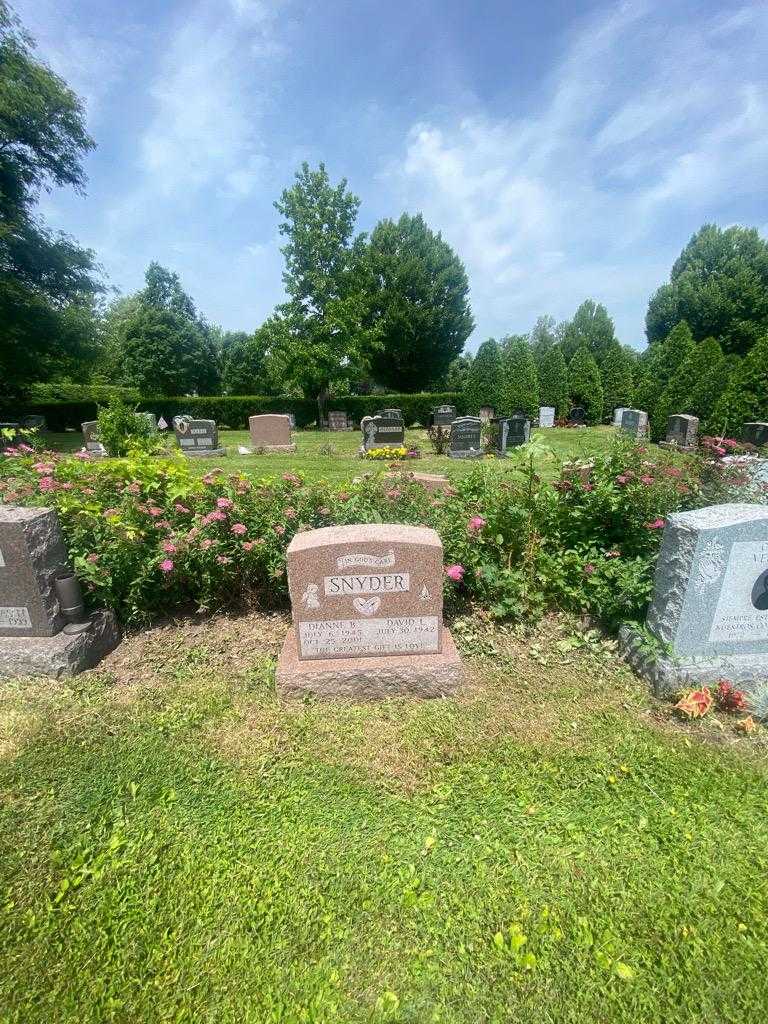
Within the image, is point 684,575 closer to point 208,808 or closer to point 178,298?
point 208,808

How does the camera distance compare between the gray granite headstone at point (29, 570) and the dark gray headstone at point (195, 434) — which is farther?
the dark gray headstone at point (195, 434)

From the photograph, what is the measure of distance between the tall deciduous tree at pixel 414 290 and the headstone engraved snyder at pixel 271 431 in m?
15.6

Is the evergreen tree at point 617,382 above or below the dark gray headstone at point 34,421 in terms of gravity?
above

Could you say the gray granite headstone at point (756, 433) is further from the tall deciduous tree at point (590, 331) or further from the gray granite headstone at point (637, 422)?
the tall deciduous tree at point (590, 331)

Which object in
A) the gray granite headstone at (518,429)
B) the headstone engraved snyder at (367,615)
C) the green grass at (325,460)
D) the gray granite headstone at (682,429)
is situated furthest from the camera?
the gray granite headstone at (518,429)

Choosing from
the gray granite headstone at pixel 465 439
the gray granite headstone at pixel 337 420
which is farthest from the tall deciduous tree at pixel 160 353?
Result: the gray granite headstone at pixel 465 439

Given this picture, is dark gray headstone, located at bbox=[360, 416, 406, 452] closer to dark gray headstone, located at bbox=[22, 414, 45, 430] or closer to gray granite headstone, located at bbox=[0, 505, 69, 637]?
gray granite headstone, located at bbox=[0, 505, 69, 637]

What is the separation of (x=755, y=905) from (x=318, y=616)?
2.57 meters

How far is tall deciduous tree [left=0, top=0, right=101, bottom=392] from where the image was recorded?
17953mm

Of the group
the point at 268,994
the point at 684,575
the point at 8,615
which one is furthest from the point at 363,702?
the point at 8,615

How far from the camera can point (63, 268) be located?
20.5 meters

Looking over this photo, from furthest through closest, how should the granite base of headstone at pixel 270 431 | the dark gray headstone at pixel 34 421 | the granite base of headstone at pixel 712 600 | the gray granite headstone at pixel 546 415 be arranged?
the gray granite headstone at pixel 546 415 < the dark gray headstone at pixel 34 421 < the granite base of headstone at pixel 270 431 < the granite base of headstone at pixel 712 600

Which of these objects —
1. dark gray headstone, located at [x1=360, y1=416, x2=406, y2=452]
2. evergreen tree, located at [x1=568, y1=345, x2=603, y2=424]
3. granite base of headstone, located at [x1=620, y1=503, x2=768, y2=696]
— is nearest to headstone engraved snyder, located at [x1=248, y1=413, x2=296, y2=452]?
dark gray headstone, located at [x1=360, y1=416, x2=406, y2=452]

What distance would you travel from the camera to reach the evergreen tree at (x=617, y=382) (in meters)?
24.6
